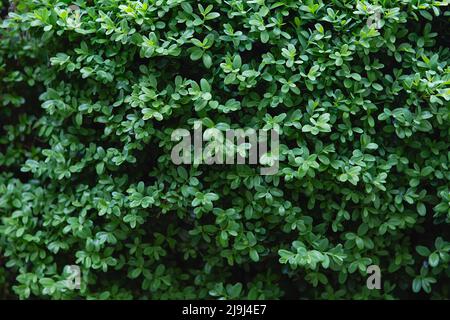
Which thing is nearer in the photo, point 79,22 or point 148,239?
point 79,22

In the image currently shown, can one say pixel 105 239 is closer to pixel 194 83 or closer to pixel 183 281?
pixel 183 281

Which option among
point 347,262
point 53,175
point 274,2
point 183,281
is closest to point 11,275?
point 53,175

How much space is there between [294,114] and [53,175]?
4.56 feet

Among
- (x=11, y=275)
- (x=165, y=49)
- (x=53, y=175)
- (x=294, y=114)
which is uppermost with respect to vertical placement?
(x=165, y=49)

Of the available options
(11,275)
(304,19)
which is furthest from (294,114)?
(11,275)

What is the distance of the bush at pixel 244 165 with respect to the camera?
281 centimetres

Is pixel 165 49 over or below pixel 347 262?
over

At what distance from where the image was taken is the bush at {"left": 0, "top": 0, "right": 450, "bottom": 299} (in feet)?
9.22

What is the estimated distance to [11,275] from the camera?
3.70 metres

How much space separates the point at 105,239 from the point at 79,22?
3.69ft

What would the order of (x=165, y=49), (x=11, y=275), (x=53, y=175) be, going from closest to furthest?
1. (x=165, y=49)
2. (x=53, y=175)
3. (x=11, y=275)

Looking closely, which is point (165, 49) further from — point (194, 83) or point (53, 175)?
point (53, 175)

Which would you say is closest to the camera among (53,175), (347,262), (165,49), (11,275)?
(165,49)

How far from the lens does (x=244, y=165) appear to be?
2889 mm
